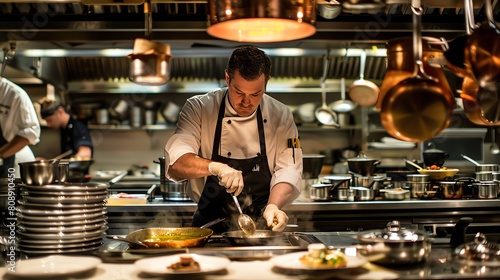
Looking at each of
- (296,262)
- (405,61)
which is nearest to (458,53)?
(405,61)

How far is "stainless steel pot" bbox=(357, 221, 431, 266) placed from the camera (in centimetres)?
203

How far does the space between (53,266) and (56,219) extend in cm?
28

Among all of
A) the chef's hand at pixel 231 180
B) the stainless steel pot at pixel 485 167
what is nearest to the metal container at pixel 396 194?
the stainless steel pot at pixel 485 167

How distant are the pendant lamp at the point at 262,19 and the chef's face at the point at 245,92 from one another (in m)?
0.76

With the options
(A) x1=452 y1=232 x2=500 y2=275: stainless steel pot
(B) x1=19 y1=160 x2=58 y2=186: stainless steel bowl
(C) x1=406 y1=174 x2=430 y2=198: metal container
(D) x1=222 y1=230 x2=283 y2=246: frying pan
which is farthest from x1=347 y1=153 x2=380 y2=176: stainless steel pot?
(B) x1=19 y1=160 x2=58 y2=186: stainless steel bowl

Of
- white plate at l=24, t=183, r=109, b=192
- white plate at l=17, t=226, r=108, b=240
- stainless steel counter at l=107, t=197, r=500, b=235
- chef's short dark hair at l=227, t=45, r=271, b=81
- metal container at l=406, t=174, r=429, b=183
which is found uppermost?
chef's short dark hair at l=227, t=45, r=271, b=81

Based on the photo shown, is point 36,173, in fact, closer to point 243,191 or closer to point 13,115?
point 243,191

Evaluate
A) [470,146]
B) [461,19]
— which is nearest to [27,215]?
[461,19]

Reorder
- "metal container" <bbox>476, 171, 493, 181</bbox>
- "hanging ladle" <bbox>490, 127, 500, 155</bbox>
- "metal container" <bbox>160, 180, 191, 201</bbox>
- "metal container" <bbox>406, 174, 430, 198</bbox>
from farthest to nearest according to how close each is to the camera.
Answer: "hanging ladle" <bbox>490, 127, 500, 155</bbox> < "metal container" <bbox>476, 171, 493, 181</bbox> < "metal container" <bbox>406, 174, 430, 198</bbox> < "metal container" <bbox>160, 180, 191, 201</bbox>

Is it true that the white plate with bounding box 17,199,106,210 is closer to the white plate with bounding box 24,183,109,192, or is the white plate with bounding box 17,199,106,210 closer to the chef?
the white plate with bounding box 24,183,109,192

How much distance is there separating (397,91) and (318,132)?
5400 millimetres

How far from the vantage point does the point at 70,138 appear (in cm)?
695

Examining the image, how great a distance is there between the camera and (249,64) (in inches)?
115

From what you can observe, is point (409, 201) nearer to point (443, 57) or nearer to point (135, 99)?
point (443, 57)
